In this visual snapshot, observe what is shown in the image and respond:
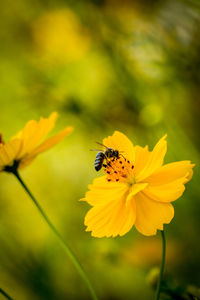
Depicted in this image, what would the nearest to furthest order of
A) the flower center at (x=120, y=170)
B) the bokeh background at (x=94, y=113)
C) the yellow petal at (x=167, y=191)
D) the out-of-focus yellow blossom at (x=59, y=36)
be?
the yellow petal at (x=167, y=191)
the flower center at (x=120, y=170)
the bokeh background at (x=94, y=113)
the out-of-focus yellow blossom at (x=59, y=36)

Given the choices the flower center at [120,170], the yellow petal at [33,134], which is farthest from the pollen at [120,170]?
the yellow petal at [33,134]

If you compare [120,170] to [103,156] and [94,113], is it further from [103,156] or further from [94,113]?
[94,113]

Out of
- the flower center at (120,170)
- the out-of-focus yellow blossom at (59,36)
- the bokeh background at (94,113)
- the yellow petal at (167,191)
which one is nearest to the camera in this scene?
the yellow petal at (167,191)

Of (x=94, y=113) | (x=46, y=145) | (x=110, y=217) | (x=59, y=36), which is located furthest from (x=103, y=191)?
(x=59, y=36)

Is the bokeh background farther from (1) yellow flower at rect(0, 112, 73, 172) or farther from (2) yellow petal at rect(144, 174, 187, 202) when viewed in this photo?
(1) yellow flower at rect(0, 112, 73, 172)

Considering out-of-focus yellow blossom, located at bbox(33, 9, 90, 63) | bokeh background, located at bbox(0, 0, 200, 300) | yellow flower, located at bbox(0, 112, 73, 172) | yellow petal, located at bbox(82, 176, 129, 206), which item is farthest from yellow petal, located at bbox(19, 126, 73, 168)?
out-of-focus yellow blossom, located at bbox(33, 9, 90, 63)

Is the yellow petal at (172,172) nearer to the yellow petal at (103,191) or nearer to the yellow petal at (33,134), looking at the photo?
the yellow petal at (103,191)

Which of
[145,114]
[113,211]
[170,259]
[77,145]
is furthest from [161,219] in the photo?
[77,145]
